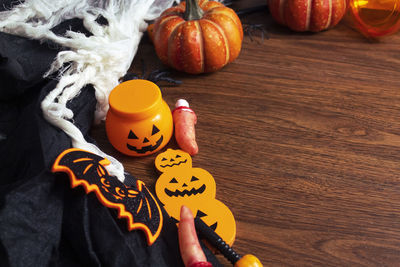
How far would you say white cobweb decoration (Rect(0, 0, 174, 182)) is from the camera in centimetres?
77

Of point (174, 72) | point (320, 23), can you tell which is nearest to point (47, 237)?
point (174, 72)

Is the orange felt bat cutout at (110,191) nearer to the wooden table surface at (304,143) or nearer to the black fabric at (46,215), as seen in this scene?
the black fabric at (46,215)

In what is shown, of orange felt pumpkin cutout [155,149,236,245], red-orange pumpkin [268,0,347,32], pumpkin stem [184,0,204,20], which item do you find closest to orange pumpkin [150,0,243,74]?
pumpkin stem [184,0,204,20]

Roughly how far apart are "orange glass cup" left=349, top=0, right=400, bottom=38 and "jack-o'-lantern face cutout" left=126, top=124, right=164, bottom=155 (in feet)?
2.66

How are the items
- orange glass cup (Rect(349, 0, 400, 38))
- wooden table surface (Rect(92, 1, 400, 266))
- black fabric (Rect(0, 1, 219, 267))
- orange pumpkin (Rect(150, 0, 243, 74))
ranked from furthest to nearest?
orange glass cup (Rect(349, 0, 400, 38)) → orange pumpkin (Rect(150, 0, 243, 74)) → wooden table surface (Rect(92, 1, 400, 266)) → black fabric (Rect(0, 1, 219, 267))

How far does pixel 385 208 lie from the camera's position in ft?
2.56

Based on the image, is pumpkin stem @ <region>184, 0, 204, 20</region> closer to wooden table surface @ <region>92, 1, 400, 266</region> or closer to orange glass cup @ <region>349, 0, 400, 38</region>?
wooden table surface @ <region>92, 1, 400, 266</region>

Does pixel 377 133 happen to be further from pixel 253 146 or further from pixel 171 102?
pixel 171 102

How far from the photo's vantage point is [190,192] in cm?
81

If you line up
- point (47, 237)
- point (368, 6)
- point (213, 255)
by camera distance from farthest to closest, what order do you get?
point (368, 6), point (213, 255), point (47, 237)

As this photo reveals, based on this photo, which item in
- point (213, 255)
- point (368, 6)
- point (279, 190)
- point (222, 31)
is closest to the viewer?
point (213, 255)

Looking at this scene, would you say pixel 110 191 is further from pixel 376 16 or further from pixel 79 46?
pixel 376 16

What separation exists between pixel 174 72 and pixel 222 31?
7.9 inches

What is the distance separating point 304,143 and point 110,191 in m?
0.50
